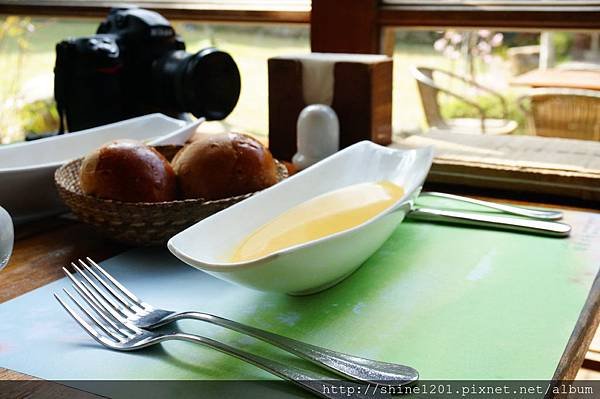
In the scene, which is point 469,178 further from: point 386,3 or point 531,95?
point 531,95

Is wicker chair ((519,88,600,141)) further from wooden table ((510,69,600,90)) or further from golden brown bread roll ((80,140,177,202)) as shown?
golden brown bread roll ((80,140,177,202))

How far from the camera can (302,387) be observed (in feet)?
1.50

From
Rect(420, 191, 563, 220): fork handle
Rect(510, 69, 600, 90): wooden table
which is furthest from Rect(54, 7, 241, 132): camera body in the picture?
Rect(510, 69, 600, 90): wooden table

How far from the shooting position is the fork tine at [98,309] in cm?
54

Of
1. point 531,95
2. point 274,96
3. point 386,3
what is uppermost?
point 386,3

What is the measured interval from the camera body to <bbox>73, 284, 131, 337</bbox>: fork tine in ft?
1.80

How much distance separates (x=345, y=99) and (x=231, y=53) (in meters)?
1.02

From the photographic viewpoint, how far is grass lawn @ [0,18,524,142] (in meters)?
1.99

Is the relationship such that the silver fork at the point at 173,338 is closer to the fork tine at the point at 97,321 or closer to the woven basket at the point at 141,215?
the fork tine at the point at 97,321

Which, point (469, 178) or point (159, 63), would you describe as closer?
point (469, 178)

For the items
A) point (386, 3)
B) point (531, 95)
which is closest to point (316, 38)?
point (386, 3)

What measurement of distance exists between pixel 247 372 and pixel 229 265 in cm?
7

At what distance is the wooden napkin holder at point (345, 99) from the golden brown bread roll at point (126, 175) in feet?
1.29

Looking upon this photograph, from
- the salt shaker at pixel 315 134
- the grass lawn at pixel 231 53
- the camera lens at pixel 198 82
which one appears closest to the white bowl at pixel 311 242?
the salt shaker at pixel 315 134
